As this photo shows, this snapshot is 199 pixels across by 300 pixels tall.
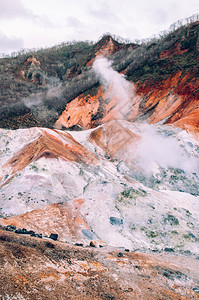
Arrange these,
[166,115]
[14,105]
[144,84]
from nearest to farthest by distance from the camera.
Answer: [166,115], [144,84], [14,105]

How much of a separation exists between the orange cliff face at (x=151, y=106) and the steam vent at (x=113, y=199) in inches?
7.2

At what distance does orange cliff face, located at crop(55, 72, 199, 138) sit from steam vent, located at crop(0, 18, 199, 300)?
183mm

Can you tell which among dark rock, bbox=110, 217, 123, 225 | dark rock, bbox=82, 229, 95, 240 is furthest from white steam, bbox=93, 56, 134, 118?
dark rock, bbox=82, 229, 95, 240

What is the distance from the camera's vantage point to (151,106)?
34.2 meters

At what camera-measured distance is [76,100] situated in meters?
43.4

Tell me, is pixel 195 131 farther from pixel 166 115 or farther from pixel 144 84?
pixel 144 84

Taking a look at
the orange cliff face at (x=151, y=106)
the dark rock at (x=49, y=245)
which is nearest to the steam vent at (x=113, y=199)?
the dark rock at (x=49, y=245)

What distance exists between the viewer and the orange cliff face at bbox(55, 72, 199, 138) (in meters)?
28.6

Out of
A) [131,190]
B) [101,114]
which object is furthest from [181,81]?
[131,190]

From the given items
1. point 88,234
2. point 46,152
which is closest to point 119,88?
point 46,152

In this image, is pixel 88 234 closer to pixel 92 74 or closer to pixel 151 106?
pixel 151 106

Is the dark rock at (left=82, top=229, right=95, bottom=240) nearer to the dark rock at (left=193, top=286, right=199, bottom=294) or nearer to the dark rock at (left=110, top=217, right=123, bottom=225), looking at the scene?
the dark rock at (left=110, top=217, right=123, bottom=225)

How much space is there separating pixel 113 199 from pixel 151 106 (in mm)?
24089

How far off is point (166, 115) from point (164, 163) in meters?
13.1
